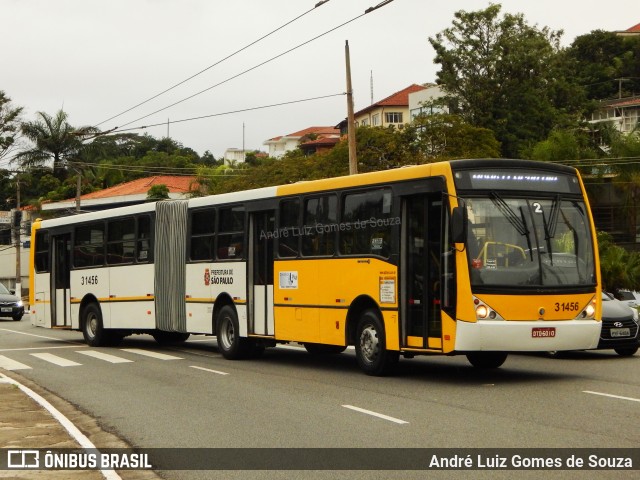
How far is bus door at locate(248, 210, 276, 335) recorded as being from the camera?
19.2m

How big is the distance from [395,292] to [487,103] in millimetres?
52402

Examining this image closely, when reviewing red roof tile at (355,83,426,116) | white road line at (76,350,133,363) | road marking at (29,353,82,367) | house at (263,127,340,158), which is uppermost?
house at (263,127,340,158)

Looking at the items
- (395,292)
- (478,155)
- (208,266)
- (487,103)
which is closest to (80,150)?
(487,103)

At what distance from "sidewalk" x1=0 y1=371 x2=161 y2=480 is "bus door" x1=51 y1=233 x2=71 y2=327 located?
40.1 feet

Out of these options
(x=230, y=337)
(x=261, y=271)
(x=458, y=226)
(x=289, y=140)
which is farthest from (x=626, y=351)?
(x=289, y=140)

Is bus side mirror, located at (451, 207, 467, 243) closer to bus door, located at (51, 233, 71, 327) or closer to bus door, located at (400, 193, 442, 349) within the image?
bus door, located at (400, 193, 442, 349)

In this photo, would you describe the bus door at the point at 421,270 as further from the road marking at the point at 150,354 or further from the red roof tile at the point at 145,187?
the red roof tile at the point at 145,187

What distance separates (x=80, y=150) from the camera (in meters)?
82.7

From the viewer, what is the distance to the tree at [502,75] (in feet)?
215

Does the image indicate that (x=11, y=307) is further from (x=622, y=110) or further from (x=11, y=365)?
(x=622, y=110)

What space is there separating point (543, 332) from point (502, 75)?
53617 millimetres

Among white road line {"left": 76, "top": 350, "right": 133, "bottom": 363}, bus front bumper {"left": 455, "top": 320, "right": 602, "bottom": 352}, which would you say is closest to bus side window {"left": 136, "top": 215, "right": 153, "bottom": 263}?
white road line {"left": 76, "top": 350, "right": 133, "bottom": 363}

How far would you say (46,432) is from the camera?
448 inches

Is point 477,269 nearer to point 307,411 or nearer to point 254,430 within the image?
point 307,411
